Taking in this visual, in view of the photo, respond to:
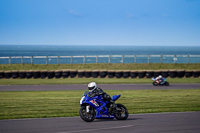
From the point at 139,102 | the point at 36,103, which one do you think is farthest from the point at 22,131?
the point at 139,102

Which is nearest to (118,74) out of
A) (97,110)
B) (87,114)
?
(97,110)

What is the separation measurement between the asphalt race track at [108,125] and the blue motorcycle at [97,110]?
0.63ft

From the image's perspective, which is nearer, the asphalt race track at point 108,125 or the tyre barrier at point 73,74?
the asphalt race track at point 108,125

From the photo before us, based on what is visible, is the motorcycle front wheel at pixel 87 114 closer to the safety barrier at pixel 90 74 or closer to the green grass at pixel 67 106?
the green grass at pixel 67 106

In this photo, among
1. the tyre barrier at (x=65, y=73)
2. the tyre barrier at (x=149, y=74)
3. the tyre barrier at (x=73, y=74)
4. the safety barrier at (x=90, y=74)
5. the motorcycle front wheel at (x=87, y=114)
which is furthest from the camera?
the tyre barrier at (x=73, y=74)

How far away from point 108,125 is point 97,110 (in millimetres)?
790

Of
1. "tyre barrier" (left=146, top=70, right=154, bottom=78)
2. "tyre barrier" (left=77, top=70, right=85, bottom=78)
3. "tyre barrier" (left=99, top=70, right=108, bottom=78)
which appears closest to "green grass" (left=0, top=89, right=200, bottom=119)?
"tyre barrier" (left=146, top=70, right=154, bottom=78)

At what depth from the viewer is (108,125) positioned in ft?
31.7

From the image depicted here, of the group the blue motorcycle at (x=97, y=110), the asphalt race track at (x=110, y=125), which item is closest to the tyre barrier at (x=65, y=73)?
the asphalt race track at (x=110, y=125)

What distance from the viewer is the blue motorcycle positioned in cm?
1005

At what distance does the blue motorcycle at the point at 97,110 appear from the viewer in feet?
33.0

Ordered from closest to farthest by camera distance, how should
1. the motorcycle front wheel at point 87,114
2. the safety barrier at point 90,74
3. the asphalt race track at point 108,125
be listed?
the asphalt race track at point 108,125 < the motorcycle front wheel at point 87,114 < the safety barrier at point 90,74

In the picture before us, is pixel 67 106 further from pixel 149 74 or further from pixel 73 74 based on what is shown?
pixel 149 74

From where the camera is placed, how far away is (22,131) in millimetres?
8742
